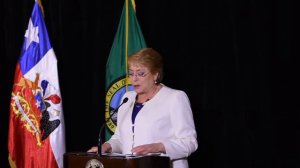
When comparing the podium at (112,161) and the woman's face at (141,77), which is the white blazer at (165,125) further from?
the podium at (112,161)

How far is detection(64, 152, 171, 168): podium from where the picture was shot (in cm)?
227

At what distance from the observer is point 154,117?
2744mm

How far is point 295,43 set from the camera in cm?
368

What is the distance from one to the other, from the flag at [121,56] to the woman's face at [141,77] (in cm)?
118

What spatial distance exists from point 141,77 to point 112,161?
2.08ft

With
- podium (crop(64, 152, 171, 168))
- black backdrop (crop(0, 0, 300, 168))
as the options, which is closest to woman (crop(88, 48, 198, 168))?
podium (crop(64, 152, 171, 168))

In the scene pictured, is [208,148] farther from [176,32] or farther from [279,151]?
[176,32]

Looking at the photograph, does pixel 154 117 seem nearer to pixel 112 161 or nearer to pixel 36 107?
pixel 112 161

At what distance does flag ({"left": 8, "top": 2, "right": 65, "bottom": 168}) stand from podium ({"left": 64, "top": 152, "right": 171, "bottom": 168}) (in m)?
1.59

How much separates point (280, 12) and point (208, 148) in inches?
45.3

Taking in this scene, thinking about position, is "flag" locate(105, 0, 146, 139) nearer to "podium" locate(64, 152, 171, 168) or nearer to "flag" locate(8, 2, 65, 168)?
"flag" locate(8, 2, 65, 168)

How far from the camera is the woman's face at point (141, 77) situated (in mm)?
2771

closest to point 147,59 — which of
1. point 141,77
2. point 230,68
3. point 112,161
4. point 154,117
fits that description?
point 141,77

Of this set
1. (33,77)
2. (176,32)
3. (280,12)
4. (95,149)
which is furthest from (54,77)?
(280,12)
